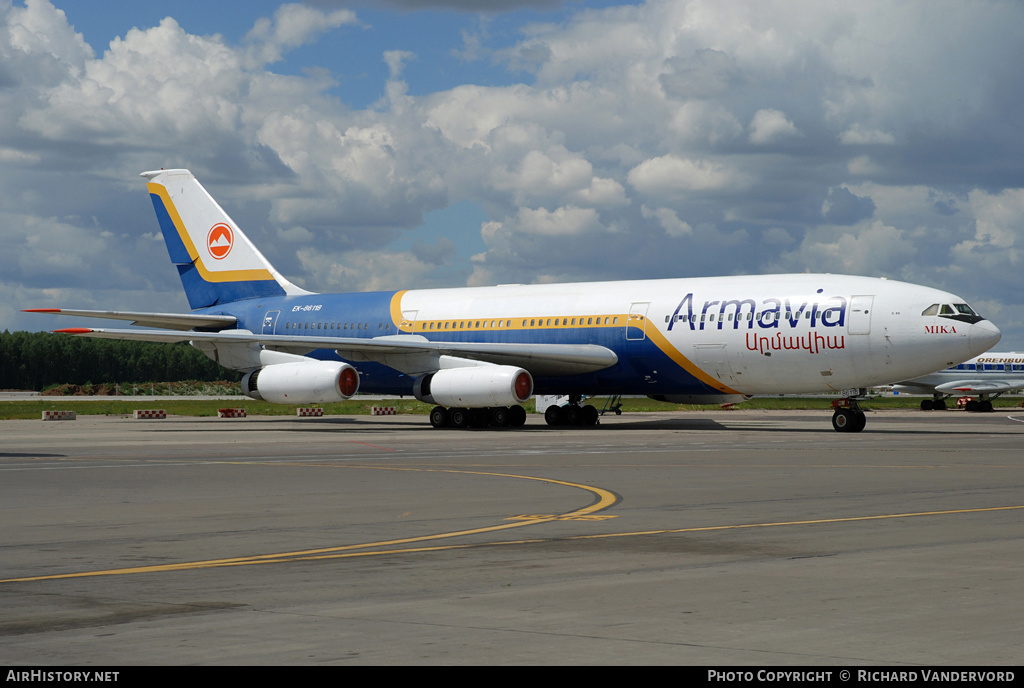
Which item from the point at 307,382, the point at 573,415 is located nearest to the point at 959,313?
the point at 573,415

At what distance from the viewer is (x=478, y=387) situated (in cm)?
3812

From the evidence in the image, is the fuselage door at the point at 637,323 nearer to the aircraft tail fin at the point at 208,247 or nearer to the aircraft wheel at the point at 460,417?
the aircraft wheel at the point at 460,417

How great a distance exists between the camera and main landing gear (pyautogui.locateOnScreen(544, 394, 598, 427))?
43344 millimetres

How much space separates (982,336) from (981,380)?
46605mm

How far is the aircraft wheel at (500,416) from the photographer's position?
1628 inches

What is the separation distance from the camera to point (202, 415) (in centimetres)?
5631

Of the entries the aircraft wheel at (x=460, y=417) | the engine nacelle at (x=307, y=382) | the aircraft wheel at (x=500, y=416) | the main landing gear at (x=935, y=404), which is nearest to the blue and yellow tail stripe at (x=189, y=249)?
the engine nacelle at (x=307, y=382)

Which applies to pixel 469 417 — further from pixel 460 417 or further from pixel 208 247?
pixel 208 247

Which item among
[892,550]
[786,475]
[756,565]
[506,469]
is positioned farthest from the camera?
[506,469]

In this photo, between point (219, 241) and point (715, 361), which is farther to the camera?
point (219, 241)
